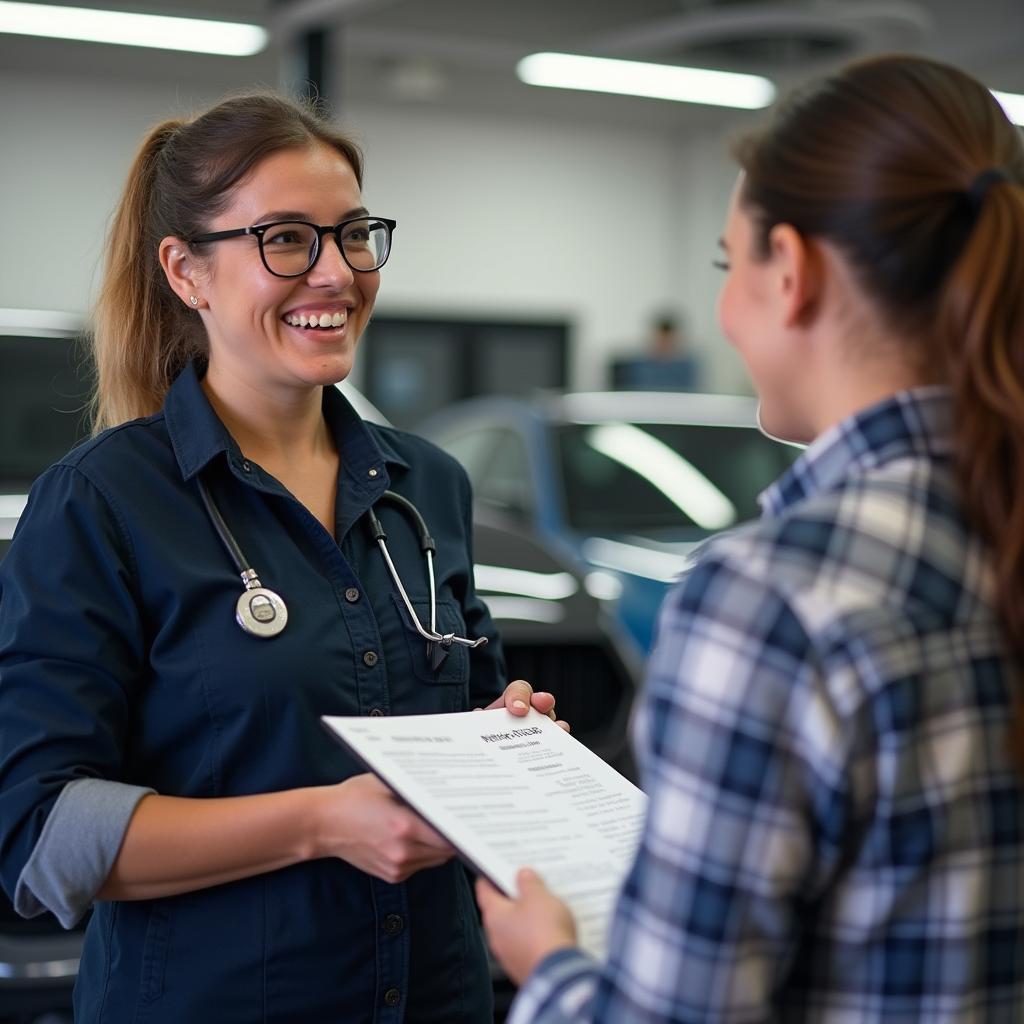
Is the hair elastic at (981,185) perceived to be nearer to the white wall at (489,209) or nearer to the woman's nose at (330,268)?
the woman's nose at (330,268)

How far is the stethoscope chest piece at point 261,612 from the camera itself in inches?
66.1

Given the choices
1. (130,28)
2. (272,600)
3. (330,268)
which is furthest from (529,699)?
(130,28)

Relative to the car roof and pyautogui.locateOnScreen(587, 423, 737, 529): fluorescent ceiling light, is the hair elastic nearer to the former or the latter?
pyautogui.locateOnScreen(587, 423, 737, 529): fluorescent ceiling light

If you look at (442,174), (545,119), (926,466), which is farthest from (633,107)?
(926,466)

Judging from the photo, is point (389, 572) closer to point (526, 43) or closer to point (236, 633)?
point (236, 633)

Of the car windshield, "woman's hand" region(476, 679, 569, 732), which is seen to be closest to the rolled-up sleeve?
"woman's hand" region(476, 679, 569, 732)

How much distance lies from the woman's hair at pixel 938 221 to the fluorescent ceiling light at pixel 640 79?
9.70 m

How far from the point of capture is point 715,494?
219 inches

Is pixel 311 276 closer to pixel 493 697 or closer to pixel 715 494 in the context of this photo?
pixel 493 697

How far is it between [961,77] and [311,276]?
98 cm

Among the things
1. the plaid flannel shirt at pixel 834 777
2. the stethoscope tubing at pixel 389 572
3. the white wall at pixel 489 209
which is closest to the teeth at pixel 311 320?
the stethoscope tubing at pixel 389 572

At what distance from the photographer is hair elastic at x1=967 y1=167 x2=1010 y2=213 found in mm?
1060

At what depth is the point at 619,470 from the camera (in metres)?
5.48

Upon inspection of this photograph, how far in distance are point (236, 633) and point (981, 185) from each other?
1.00 metres
